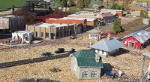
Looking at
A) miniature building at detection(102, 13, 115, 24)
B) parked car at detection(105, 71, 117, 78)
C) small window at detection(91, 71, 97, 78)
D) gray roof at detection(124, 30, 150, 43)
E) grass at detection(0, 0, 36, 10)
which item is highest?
grass at detection(0, 0, 36, 10)

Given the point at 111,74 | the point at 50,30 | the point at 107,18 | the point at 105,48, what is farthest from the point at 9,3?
the point at 111,74

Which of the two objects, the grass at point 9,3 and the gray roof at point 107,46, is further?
the grass at point 9,3

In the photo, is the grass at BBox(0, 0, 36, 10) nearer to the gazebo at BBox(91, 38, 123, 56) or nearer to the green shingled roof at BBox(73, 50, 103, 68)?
the gazebo at BBox(91, 38, 123, 56)

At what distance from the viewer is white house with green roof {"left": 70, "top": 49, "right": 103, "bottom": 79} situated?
35.6 meters

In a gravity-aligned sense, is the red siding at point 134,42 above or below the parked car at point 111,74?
above

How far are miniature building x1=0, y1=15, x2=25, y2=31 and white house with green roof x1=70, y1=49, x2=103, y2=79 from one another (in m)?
32.5

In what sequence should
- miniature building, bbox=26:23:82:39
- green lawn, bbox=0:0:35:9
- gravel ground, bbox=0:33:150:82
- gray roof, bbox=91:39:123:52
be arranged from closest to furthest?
gravel ground, bbox=0:33:150:82 → gray roof, bbox=91:39:123:52 → miniature building, bbox=26:23:82:39 → green lawn, bbox=0:0:35:9

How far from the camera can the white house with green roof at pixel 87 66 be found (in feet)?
117

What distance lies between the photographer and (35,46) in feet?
173

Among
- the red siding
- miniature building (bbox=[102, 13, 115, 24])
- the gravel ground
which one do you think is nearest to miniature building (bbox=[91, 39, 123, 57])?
the gravel ground

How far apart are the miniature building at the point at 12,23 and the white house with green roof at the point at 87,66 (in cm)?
3252

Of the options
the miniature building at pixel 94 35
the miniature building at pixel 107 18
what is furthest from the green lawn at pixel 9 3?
the miniature building at pixel 94 35

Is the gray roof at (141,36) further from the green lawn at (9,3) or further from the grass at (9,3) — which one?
the green lawn at (9,3)

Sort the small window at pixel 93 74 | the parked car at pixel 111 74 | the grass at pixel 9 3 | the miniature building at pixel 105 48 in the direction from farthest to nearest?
the grass at pixel 9 3
the miniature building at pixel 105 48
the parked car at pixel 111 74
the small window at pixel 93 74
